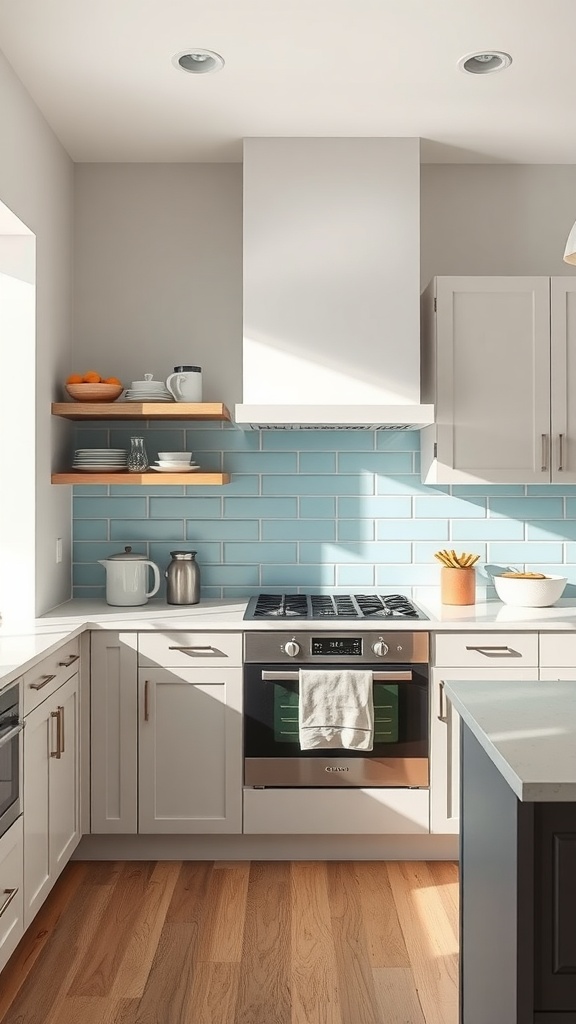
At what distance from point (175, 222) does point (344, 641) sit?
196 centimetres

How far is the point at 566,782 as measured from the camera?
1.41 metres

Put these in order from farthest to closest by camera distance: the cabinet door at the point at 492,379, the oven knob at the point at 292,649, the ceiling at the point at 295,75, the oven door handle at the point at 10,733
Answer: the cabinet door at the point at 492,379
the oven knob at the point at 292,649
the ceiling at the point at 295,75
the oven door handle at the point at 10,733

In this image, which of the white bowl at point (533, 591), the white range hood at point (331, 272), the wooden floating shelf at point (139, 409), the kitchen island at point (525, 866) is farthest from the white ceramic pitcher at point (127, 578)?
the kitchen island at point (525, 866)

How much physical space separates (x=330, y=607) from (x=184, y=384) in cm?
108

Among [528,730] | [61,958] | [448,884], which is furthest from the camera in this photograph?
[448,884]

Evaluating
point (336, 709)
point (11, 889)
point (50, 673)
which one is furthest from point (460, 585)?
point (11, 889)

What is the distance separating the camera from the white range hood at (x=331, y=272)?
3.56m

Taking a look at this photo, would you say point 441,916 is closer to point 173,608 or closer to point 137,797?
point 137,797

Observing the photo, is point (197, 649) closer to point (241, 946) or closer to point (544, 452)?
point (241, 946)

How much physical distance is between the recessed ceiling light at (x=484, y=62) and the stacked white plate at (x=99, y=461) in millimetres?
1905

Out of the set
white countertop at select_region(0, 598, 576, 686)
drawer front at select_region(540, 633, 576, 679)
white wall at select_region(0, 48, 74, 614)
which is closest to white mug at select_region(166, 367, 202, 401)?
white wall at select_region(0, 48, 74, 614)

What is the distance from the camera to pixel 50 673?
9.50 ft

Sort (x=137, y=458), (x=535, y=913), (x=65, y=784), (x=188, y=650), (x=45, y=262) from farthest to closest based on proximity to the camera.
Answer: (x=137, y=458) < (x=45, y=262) < (x=188, y=650) < (x=65, y=784) < (x=535, y=913)

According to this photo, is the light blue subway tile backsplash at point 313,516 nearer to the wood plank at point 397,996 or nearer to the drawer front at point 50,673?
the drawer front at point 50,673
